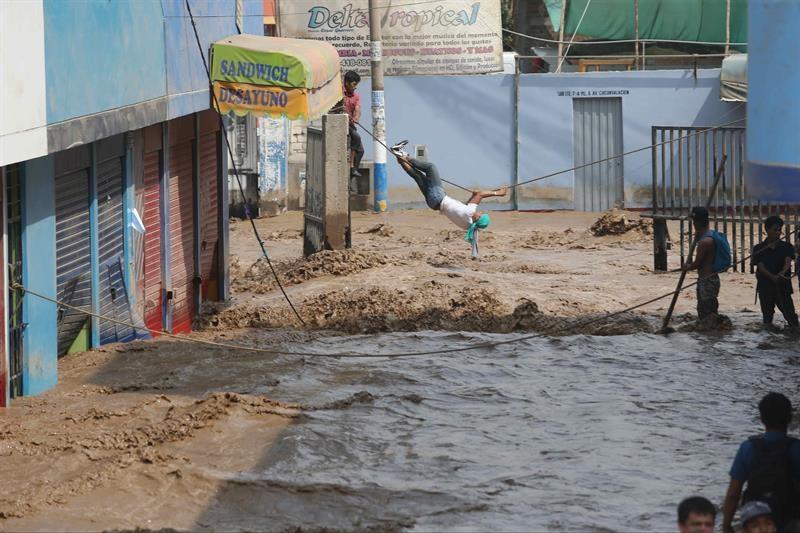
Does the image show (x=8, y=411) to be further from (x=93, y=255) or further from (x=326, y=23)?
(x=326, y=23)

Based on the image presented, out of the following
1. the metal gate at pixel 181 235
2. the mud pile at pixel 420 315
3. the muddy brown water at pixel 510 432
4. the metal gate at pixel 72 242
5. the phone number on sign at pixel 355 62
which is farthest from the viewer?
the phone number on sign at pixel 355 62

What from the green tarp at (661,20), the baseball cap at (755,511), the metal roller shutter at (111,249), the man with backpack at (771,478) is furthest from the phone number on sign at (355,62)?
the baseball cap at (755,511)

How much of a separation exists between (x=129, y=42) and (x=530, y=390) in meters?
4.86

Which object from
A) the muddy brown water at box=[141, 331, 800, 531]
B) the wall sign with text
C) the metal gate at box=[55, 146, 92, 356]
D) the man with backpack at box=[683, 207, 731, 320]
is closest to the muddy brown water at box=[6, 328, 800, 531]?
the muddy brown water at box=[141, 331, 800, 531]

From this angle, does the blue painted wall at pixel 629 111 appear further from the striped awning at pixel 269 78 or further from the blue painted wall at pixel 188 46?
the striped awning at pixel 269 78

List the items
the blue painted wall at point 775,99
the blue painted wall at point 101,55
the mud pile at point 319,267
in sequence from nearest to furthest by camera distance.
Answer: the blue painted wall at point 775,99 → the blue painted wall at point 101,55 → the mud pile at point 319,267

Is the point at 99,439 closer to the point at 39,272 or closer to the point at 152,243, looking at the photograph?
the point at 39,272

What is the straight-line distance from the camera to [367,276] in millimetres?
17516

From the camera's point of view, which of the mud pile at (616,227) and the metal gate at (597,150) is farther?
the metal gate at (597,150)

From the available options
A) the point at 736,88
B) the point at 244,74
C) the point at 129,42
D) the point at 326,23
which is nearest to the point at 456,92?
the point at 326,23

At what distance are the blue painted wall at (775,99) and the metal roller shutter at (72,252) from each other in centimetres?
618

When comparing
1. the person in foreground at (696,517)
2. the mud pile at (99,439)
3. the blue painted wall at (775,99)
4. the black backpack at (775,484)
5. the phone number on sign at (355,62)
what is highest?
the blue painted wall at (775,99)

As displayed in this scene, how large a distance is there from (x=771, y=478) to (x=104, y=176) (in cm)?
814

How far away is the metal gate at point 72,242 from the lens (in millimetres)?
12000
